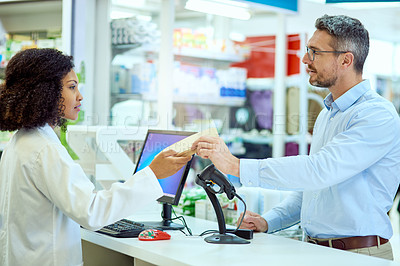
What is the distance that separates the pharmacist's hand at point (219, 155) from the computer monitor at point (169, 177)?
0.26 meters

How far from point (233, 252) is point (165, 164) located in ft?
1.44

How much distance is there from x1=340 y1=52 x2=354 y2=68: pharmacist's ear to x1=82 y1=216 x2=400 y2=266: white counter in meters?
0.83

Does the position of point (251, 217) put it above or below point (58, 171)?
below

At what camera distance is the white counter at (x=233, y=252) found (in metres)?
1.89

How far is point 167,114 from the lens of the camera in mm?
4277

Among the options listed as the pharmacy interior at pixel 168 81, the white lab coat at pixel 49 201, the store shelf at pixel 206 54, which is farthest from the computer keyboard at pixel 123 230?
the store shelf at pixel 206 54

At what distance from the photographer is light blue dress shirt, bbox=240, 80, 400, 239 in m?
2.15

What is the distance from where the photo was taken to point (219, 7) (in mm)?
4508

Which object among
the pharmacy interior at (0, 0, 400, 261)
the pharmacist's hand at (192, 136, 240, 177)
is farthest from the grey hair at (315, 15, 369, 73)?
the pharmacy interior at (0, 0, 400, 261)

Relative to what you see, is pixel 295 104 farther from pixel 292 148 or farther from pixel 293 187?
pixel 293 187

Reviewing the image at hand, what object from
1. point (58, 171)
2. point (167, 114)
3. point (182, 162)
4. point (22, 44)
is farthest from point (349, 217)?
point (22, 44)

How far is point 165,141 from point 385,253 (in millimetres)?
1170

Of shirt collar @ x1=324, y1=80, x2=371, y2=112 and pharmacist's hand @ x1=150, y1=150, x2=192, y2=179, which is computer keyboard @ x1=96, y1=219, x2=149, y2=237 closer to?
pharmacist's hand @ x1=150, y1=150, x2=192, y2=179

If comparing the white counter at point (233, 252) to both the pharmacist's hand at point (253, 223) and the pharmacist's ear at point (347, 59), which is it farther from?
the pharmacist's ear at point (347, 59)
